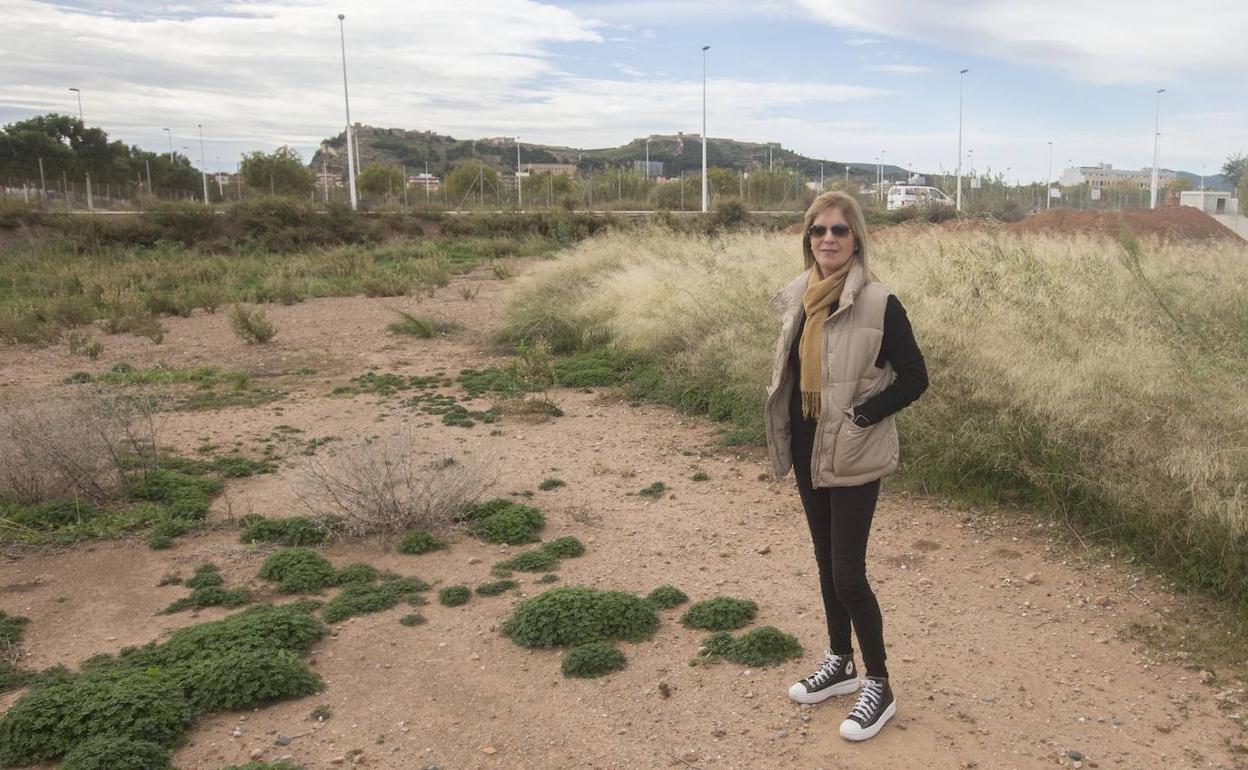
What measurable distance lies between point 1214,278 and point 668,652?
20.2 ft

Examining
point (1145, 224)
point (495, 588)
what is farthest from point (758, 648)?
point (1145, 224)

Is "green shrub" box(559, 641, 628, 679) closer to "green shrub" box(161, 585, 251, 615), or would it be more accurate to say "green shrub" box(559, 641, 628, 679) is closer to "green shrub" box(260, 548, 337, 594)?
"green shrub" box(260, 548, 337, 594)

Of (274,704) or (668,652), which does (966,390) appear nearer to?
(668,652)

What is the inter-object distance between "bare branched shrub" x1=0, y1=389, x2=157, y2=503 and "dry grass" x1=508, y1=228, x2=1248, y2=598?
4.68 meters

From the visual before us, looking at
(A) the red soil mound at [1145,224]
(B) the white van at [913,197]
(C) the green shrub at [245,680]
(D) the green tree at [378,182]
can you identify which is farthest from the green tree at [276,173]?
(C) the green shrub at [245,680]

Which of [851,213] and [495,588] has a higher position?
[851,213]

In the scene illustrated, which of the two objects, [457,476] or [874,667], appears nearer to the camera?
[874,667]

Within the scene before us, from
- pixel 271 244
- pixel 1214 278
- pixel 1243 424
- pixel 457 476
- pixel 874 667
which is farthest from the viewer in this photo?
pixel 271 244

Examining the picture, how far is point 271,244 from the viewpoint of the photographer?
25922 millimetres

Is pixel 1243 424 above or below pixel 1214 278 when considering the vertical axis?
below

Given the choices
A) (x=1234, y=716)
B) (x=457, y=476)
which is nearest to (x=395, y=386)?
(x=457, y=476)

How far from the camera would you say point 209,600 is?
459 centimetres

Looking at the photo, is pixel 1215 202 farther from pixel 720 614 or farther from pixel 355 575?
pixel 355 575

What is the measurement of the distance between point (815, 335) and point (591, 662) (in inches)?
66.6
